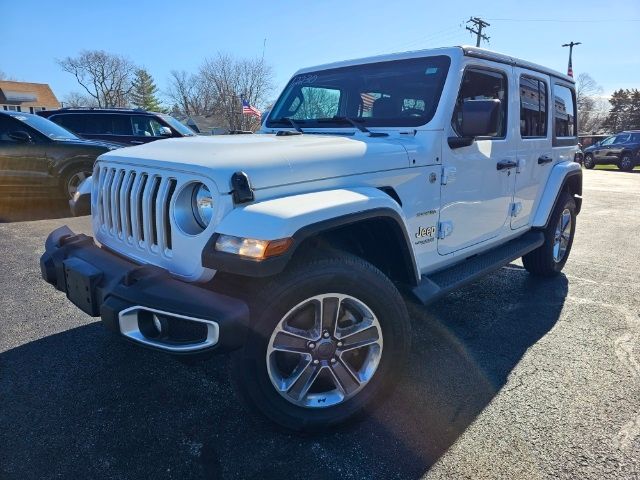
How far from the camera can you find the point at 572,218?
524 centimetres

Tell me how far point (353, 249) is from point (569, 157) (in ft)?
11.7

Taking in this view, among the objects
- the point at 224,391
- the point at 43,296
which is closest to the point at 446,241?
the point at 224,391

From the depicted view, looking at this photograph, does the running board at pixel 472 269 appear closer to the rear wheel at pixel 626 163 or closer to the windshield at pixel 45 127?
the windshield at pixel 45 127

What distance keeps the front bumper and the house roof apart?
6679 centimetres

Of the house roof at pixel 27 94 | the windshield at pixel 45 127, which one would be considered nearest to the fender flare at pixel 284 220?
the windshield at pixel 45 127

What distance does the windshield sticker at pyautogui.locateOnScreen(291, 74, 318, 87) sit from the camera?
388cm

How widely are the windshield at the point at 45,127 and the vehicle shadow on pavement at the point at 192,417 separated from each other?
572 centimetres

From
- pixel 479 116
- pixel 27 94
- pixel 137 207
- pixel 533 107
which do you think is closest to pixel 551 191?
pixel 533 107

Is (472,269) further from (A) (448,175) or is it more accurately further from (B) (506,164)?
(B) (506,164)

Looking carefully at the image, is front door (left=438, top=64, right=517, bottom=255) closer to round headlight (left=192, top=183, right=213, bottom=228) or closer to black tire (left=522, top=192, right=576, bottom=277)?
black tire (left=522, top=192, right=576, bottom=277)

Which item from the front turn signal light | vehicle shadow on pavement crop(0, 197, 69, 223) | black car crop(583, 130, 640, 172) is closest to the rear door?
the front turn signal light

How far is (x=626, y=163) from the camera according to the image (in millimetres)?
20781

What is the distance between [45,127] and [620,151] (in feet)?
74.2

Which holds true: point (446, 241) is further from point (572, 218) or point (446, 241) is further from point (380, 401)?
point (572, 218)
